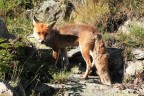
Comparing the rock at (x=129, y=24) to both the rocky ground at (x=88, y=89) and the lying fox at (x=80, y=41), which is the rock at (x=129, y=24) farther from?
the rocky ground at (x=88, y=89)

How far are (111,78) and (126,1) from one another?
289 centimetres

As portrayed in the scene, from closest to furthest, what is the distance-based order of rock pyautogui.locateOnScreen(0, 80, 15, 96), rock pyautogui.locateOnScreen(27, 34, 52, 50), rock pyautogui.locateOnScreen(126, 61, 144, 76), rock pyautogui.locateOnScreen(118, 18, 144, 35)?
rock pyautogui.locateOnScreen(0, 80, 15, 96)
rock pyautogui.locateOnScreen(126, 61, 144, 76)
rock pyautogui.locateOnScreen(27, 34, 52, 50)
rock pyautogui.locateOnScreen(118, 18, 144, 35)

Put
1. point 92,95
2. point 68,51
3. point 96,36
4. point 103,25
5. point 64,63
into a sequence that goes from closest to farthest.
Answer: point 92,95 → point 96,36 → point 64,63 → point 68,51 → point 103,25

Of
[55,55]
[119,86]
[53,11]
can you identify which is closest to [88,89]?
[119,86]

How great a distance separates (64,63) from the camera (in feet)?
28.8

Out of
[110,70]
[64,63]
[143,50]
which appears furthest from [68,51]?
[143,50]

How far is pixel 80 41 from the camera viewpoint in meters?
8.45

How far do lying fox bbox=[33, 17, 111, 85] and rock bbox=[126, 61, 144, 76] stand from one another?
0.68 meters

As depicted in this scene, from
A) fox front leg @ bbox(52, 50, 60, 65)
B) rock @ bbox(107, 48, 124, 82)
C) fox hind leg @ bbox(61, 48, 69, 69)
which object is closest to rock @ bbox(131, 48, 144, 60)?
rock @ bbox(107, 48, 124, 82)

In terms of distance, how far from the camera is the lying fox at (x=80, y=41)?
26.5 ft

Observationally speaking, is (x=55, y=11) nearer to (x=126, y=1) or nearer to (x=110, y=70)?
(x=126, y=1)

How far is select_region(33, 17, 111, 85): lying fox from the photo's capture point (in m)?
8.08

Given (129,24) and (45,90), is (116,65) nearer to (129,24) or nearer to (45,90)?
(129,24)

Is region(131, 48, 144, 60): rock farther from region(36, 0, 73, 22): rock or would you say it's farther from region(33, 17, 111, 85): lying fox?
region(36, 0, 73, 22): rock
